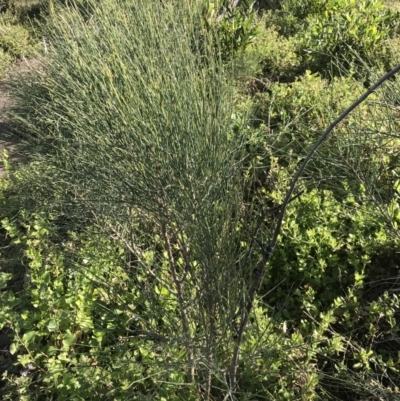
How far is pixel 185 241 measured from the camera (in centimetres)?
156

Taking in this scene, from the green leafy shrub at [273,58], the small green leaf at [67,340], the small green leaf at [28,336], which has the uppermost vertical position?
the green leafy shrub at [273,58]

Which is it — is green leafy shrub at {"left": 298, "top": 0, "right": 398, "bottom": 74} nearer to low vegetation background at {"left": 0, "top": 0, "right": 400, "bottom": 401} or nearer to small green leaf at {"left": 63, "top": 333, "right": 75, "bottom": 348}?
low vegetation background at {"left": 0, "top": 0, "right": 400, "bottom": 401}

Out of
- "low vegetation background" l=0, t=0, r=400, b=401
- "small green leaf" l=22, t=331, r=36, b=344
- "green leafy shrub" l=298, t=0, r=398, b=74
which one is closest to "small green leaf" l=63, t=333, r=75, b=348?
"low vegetation background" l=0, t=0, r=400, b=401

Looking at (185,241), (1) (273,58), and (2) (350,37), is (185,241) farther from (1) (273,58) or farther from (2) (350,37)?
(2) (350,37)

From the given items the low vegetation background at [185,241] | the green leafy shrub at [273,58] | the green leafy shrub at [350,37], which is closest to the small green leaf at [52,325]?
the low vegetation background at [185,241]

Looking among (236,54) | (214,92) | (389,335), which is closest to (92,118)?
(214,92)

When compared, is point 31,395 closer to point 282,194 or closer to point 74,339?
point 74,339

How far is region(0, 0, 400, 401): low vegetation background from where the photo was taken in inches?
54.9

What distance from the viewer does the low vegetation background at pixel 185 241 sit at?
139 centimetres

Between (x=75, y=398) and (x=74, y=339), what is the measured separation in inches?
14.4

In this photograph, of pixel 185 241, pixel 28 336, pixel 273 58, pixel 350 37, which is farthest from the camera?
pixel 273 58

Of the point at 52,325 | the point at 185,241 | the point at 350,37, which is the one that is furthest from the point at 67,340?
the point at 350,37

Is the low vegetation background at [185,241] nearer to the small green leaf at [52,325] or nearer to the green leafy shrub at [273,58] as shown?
the small green leaf at [52,325]

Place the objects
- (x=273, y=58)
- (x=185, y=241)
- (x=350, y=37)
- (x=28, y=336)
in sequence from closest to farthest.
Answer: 1. (x=185, y=241)
2. (x=28, y=336)
3. (x=350, y=37)
4. (x=273, y=58)
